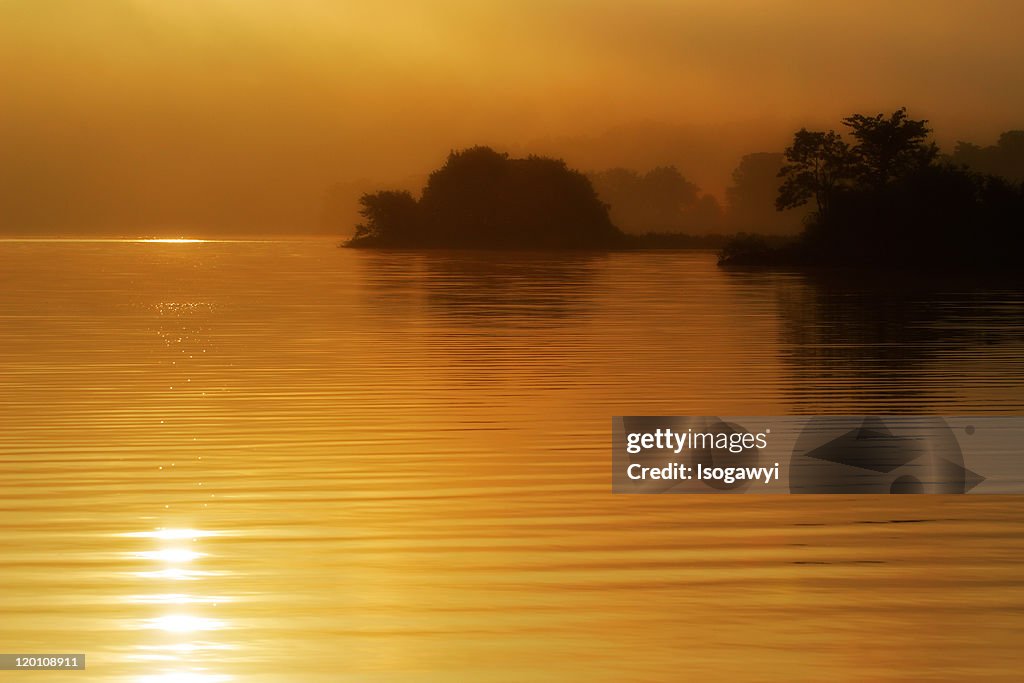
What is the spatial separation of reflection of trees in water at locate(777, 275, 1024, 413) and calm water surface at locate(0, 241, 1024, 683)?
4.6 inches

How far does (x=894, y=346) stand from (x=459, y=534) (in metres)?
12.8

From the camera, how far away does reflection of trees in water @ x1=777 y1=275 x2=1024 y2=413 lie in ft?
44.1

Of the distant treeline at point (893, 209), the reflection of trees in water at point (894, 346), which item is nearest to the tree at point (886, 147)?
the distant treeline at point (893, 209)

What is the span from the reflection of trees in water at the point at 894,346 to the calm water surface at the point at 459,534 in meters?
0.12

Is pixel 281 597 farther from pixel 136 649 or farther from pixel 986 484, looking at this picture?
pixel 986 484

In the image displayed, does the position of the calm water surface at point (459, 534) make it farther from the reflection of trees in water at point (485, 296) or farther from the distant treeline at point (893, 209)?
the distant treeline at point (893, 209)

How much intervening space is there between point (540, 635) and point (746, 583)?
1.22m

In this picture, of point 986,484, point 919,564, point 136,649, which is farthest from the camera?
point 986,484

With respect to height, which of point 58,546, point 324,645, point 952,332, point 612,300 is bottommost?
point 324,645

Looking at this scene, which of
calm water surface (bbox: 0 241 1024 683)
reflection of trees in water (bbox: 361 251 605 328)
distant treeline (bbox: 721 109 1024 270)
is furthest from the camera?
distant treeline (bbox: 721 109 1024 270)

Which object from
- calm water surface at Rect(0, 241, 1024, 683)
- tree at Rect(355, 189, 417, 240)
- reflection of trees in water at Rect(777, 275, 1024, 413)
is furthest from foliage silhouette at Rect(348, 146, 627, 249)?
calm water surface at Rect(0, 241, 1024, 683)

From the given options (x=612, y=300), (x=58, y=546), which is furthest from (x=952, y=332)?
(x=58, y=546)

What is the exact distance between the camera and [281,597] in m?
6.01

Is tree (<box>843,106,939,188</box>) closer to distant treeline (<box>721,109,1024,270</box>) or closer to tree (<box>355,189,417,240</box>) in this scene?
distant treeline (<box>721,109,1024,270</box>)
